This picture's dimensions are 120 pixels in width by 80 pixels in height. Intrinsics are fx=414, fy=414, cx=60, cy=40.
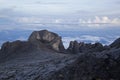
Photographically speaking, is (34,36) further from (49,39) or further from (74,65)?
(74,65)

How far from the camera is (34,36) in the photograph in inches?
3617

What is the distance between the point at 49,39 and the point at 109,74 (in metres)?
72.2

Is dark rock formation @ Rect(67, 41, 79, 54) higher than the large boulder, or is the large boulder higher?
the large boulder

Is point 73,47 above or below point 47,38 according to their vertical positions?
below

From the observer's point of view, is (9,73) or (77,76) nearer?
(77,76)

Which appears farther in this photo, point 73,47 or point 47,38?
point 47,38

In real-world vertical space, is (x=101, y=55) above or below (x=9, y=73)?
above

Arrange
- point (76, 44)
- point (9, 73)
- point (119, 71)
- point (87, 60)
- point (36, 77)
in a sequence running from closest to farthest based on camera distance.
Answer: point (119, 71), point (87, 60), point (36, 77), point (9, 73), point (76, 44)

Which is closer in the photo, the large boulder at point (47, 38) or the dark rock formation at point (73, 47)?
the dark rock formation at point (73, 47)

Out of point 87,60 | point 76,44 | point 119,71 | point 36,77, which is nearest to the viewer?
point 119,71

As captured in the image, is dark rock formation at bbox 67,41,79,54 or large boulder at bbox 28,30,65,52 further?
large boulder at bbox 28,30,65,52

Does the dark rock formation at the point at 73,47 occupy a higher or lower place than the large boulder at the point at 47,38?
lower

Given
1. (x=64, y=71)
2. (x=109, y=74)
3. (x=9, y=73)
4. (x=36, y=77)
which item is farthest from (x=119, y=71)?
(x=9, y=73)

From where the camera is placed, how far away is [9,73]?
3288cm
